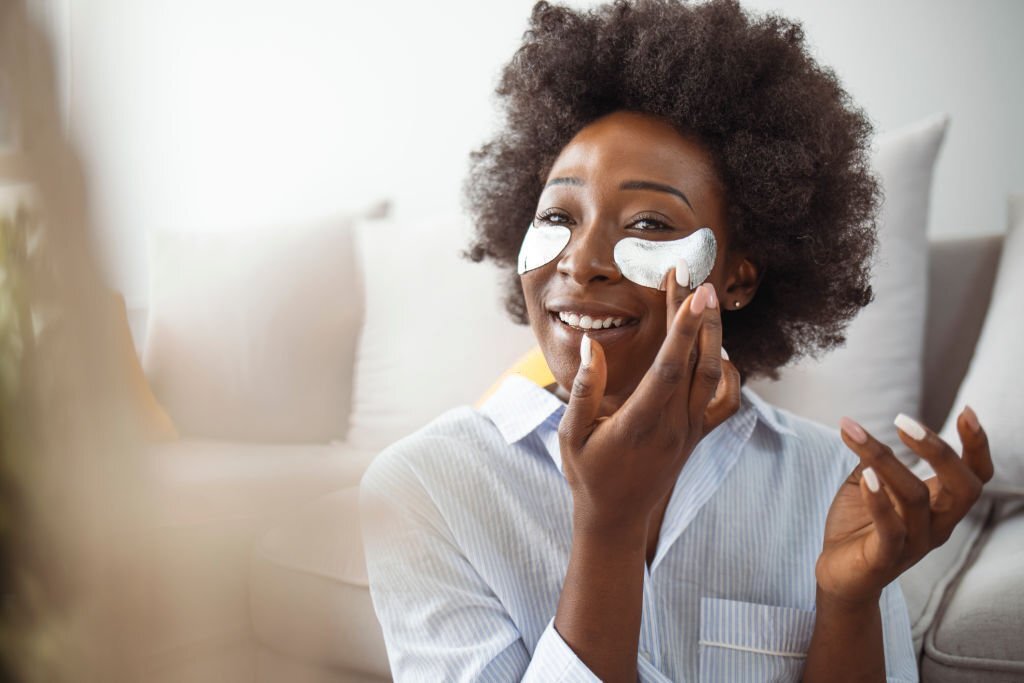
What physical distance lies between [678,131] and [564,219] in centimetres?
16

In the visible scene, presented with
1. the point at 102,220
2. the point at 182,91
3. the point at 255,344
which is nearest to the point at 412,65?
the point at 182,91

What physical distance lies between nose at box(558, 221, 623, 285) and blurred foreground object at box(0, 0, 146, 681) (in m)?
0.66

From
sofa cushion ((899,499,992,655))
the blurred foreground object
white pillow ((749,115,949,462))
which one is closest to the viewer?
the blurred foreground object

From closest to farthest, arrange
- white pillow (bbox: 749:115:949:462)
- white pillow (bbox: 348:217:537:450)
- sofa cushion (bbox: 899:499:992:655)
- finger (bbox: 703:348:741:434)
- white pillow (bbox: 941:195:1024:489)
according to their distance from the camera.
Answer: finger (bbox: 703:348:741:434) < sofa cushion (bbox: 899:499:992:655) < white pillow (bbox: 941:195:1024:489) < white pillow (bbox: 749:115:949:462) < white pillow (bbox: 348:217:537:450)

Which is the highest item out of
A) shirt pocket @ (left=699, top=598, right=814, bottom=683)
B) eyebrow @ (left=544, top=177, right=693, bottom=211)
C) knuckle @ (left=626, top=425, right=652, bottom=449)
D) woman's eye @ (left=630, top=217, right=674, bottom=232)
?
eyebrow @ (left=544, top=177, right=693, bottom=211)

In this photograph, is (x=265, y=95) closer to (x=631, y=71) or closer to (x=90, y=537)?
(x=631, y=71)

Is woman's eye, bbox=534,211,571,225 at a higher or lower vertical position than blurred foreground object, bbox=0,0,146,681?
lower

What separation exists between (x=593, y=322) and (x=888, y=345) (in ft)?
2.87

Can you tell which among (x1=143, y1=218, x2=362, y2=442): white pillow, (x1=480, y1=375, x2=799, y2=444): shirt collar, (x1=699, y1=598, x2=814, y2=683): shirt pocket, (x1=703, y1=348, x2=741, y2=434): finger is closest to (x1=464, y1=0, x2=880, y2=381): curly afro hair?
(x1=480, y1=375, x2=799, y2=444): shirt collar

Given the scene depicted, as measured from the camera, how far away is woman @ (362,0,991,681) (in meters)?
0.69

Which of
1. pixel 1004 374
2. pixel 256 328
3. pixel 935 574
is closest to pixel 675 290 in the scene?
pixel 935 574

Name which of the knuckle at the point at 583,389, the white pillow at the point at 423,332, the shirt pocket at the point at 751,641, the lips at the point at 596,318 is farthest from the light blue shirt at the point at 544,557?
the white pillow at the point at 423,332

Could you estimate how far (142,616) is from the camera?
0.20 meters

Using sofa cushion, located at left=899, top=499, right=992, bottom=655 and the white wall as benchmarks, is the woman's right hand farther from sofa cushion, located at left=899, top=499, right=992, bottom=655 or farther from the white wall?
the white wall
